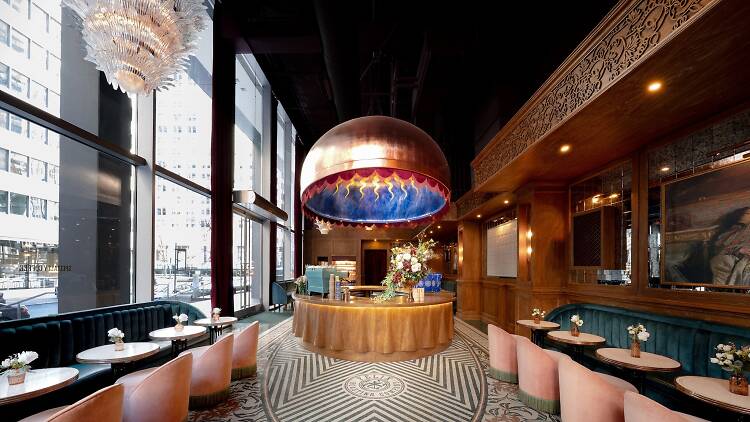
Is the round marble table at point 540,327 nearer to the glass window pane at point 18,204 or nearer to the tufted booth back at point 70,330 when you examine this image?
the tufted booth back at point 70,330

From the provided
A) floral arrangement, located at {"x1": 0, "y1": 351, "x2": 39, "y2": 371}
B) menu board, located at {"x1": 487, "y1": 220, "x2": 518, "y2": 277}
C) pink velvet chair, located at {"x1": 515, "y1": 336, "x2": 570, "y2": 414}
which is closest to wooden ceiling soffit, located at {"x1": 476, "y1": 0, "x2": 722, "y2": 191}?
pink velvet chair, located at {"x1": 515, "y1": 336, "x2": 570, "y2": 414}

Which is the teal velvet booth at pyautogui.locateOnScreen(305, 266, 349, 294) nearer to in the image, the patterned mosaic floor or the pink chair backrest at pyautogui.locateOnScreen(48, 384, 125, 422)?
the patterned mosaic floor

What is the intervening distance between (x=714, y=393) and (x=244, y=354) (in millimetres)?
4596

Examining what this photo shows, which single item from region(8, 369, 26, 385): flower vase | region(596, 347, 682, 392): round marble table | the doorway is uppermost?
region(8, 369, 26, 385): flower vase

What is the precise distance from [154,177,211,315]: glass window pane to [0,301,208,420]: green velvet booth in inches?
47.2

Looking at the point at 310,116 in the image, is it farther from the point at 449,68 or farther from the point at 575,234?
the point at 575,234

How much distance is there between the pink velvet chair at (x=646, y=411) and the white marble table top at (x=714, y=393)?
563 millimetres

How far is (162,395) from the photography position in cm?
270

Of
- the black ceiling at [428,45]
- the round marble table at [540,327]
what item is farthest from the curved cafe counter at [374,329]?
the black ceiling at [428,45]

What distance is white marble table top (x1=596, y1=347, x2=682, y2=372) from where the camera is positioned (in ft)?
10.1

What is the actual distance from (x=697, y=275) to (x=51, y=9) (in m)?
7.79

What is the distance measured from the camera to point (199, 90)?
741 cm

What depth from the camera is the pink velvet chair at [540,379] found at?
3.61 meters

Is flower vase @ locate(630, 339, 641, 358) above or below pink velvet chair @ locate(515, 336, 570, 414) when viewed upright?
above
